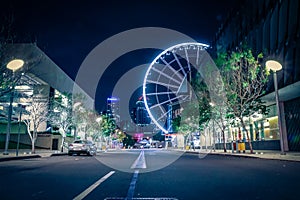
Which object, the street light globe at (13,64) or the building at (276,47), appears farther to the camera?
the building at (276,47)

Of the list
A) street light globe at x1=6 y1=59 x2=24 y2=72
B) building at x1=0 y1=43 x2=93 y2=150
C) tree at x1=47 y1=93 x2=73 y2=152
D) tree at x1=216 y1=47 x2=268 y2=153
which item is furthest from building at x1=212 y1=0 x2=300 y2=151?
building at x1=0 y1=43 x2=93 y2=150

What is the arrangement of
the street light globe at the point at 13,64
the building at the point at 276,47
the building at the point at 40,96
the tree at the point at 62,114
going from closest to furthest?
1. the street light globe at the point at 13,64
2. the building at the point at 276,47
3. the tree at the point at 62,114
4. the building at the point at 40,96

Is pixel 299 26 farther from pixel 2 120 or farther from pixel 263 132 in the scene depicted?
pixel 2 120

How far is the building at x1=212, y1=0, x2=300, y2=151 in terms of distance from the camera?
23953 millimetres

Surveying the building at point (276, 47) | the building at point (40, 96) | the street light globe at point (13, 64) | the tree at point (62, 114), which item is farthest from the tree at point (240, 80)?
the building at point (40, 96)

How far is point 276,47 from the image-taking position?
88.1 ft

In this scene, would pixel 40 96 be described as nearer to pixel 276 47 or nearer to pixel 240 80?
pixel 240 80

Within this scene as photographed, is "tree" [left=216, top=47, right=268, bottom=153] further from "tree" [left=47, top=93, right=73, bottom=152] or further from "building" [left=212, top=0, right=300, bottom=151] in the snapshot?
"tree" [left=47, top=93, right=73, bottom=152]

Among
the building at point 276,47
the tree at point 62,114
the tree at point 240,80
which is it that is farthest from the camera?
the tree at point 62,114

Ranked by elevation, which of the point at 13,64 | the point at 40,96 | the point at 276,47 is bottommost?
the point at 13,64

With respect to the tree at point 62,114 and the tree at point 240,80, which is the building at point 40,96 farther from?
the tree at point 240,80

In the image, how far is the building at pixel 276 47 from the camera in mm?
23953

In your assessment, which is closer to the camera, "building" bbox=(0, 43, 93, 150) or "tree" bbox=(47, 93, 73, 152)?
"tree" bbox=(47, 93, 73, 152)

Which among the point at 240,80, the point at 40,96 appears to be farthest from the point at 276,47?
the point at 40,96
